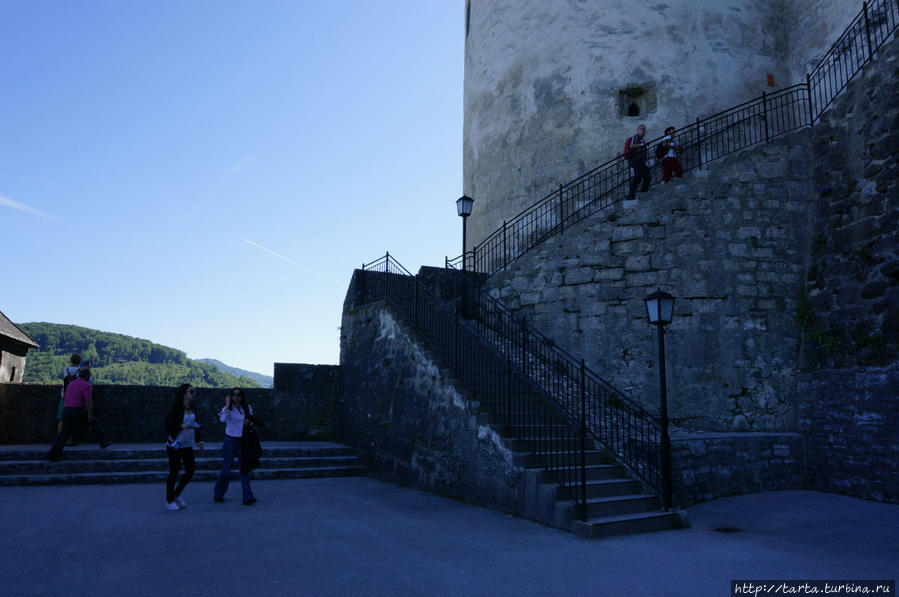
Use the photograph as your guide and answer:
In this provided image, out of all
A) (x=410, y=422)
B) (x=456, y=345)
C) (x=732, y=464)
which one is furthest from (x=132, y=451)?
(x=732, y=464)

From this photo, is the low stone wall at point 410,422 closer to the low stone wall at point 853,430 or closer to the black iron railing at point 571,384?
the black iron railing at point 571,384

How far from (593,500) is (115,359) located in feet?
281

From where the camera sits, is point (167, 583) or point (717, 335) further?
point (717, 335)

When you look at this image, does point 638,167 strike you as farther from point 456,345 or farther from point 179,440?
point 179,440

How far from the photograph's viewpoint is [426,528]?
6.64 m

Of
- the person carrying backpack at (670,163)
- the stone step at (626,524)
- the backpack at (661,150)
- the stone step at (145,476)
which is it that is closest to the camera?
the stone step at (626,524)

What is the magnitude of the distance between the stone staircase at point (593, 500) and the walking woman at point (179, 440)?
3.96 meters

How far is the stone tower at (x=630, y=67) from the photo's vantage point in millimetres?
14648

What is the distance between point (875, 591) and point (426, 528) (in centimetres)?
423

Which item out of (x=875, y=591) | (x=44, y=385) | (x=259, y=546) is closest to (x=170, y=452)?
(x=259, y=546)

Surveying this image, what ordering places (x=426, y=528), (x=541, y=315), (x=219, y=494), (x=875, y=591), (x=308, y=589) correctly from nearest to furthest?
(x=308, y=589) < (x=875, y=591) < (x=426, y=528) < (x=219, y=494) < (x=541, y=315)

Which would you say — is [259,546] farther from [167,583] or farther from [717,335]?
[717,335]

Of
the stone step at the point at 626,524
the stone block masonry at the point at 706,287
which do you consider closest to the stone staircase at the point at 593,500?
the stone step at the point at 626,524

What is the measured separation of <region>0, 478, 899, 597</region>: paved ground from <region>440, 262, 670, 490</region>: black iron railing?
115 cm
